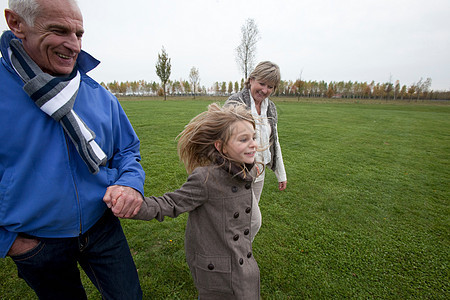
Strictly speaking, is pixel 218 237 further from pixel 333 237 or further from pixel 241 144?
pixel 333 237

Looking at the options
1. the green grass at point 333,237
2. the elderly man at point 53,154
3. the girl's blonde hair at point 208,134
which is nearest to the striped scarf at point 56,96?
the elderly man at point 53,154

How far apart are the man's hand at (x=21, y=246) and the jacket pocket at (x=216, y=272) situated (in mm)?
1051

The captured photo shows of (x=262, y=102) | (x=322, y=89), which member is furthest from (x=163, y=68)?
(x=322, y=89)

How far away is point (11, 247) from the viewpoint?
1282 millimetres

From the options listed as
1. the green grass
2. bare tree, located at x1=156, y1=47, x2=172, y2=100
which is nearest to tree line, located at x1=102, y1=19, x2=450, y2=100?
bare tree, located at x1=156, y1=47, x2=172, y2=100

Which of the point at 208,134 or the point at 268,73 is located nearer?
the point at 208,134

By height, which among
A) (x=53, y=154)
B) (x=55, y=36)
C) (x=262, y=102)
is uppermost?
(x=55, y=36)

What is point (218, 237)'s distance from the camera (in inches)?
63.9

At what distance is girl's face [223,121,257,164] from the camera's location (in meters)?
1.65

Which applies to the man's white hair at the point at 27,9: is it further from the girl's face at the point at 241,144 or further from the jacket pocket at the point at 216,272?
the jacket pocket at the point at 216,272

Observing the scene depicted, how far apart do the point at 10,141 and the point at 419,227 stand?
549cm

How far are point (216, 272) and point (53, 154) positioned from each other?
1.31 metres

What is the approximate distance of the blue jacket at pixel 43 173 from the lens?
46.5 inches

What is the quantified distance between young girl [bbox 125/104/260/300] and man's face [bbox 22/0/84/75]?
94cm
